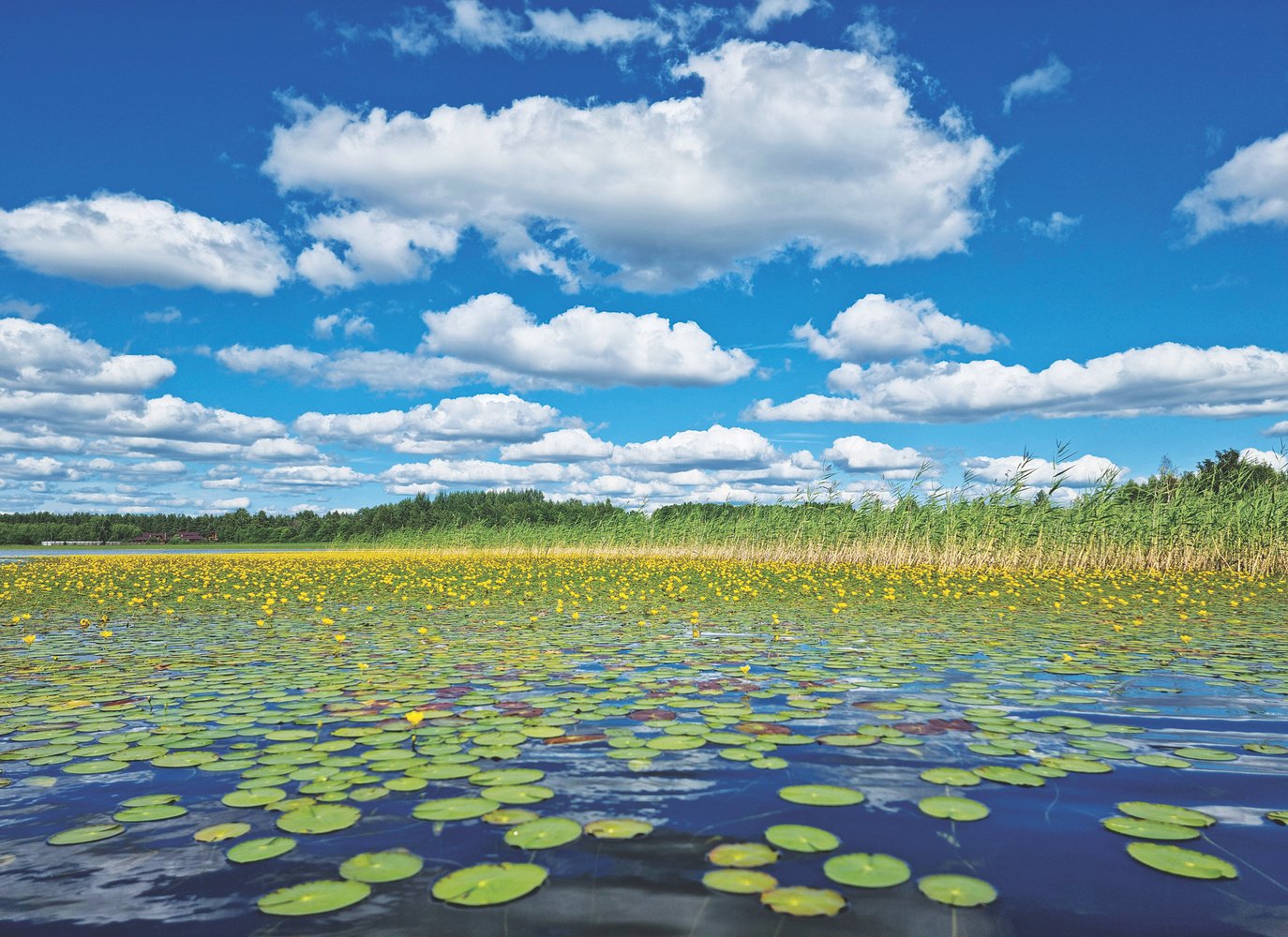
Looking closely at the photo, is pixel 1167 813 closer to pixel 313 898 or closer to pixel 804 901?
pixel 804 901

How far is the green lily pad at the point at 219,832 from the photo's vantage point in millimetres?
2594

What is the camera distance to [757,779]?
10.6ft

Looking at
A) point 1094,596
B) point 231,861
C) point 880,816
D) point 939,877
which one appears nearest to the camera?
point 939,877

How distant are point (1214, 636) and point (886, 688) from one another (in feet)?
15.5

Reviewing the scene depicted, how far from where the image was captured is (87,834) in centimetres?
265

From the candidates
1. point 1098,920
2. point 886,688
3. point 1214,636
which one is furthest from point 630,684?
point 1214,636

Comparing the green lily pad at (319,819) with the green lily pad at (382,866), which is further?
the green lily pad at (319,819)

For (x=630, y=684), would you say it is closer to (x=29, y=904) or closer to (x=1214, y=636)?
(x=29, y=904)

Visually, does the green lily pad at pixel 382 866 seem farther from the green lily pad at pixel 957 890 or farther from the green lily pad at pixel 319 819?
the green lily pad at pixel 957 890

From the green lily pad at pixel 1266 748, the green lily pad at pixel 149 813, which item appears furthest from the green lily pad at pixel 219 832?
the green lily pad at pixel 1266 748

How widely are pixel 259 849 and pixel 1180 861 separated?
9.93 feet

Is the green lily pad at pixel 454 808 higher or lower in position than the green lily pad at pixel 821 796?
higher

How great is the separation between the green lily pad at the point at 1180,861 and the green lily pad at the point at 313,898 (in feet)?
8.10

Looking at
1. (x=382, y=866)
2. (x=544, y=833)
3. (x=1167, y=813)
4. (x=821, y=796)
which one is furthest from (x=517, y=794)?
(x=1167, y=813)
